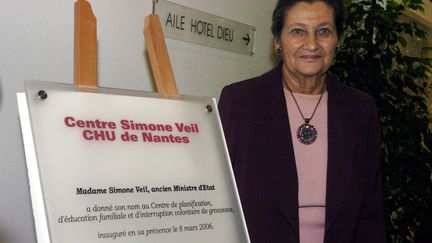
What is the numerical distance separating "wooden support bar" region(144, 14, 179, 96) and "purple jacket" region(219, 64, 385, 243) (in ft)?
1.24

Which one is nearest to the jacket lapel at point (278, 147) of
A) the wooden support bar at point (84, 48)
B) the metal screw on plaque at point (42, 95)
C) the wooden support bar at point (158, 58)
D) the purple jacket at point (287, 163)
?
the purple jacket at point (287, 163)

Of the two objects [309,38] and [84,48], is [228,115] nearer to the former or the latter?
[309,38]

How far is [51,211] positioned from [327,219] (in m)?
0.95

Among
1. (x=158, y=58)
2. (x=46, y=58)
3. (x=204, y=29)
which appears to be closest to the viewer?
(x=158, y=58)

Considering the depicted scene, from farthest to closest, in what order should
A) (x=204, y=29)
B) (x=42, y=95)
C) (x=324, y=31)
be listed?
(x=204, y=29) < (x=324, y=31) < (x=42, y=95)

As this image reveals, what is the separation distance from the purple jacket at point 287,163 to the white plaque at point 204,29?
485 millimetres

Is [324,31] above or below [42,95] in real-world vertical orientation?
above

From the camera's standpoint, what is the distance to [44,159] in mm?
1115

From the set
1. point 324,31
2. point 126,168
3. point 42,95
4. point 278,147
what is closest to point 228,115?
point 278,147

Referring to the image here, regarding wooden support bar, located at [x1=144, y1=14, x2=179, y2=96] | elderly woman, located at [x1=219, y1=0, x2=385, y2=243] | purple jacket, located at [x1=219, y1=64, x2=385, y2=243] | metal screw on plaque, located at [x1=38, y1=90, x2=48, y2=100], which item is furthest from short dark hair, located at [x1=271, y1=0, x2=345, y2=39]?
metal screw on plaque, located at [x1=38, y1=90, x2=48, y2=100]

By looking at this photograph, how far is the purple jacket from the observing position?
1.68 metres

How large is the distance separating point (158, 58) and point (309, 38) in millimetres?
606

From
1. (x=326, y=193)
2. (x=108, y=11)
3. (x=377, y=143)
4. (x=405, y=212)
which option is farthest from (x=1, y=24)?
(x=405, y=212)

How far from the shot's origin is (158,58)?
4.72ft
